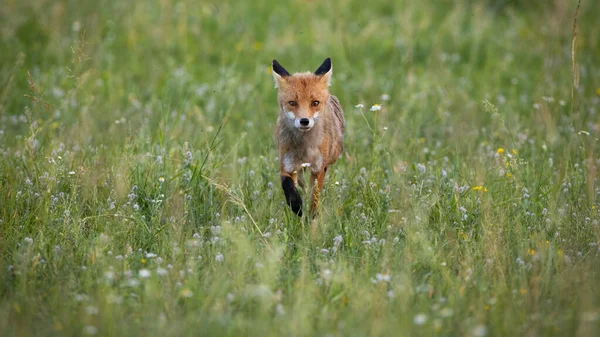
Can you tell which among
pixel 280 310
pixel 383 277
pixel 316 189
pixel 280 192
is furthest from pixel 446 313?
pixel 280 192

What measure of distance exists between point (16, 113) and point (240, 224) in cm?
492

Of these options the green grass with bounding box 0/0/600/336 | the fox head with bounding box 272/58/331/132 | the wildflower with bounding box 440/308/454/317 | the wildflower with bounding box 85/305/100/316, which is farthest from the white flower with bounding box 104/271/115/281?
the fox head with bounding box 272/58/331/132

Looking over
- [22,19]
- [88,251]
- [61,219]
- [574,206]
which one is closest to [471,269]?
[574,206]

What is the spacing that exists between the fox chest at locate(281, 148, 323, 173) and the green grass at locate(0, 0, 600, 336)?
0.28 meters

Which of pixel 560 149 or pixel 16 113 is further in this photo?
pixel 16 113

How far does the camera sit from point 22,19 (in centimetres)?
1132

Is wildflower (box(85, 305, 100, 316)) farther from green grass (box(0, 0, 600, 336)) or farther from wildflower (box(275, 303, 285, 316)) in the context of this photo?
wildflower (box(275, 303, 285, 316))

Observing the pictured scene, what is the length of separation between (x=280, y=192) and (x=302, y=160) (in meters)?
0.49

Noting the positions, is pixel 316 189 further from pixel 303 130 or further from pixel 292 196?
pixel 303 130

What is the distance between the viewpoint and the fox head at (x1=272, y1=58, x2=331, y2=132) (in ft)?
20.2

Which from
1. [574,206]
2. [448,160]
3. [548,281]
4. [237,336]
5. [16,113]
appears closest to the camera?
[237,336]

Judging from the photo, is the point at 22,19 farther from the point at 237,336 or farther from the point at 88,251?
the point at 237,336

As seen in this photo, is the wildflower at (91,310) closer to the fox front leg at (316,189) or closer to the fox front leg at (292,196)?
the fox front leg at (292,196)

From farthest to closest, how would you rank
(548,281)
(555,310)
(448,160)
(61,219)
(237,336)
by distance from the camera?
(448,160), (61,219), (548,281), (555,310), (237,336)
